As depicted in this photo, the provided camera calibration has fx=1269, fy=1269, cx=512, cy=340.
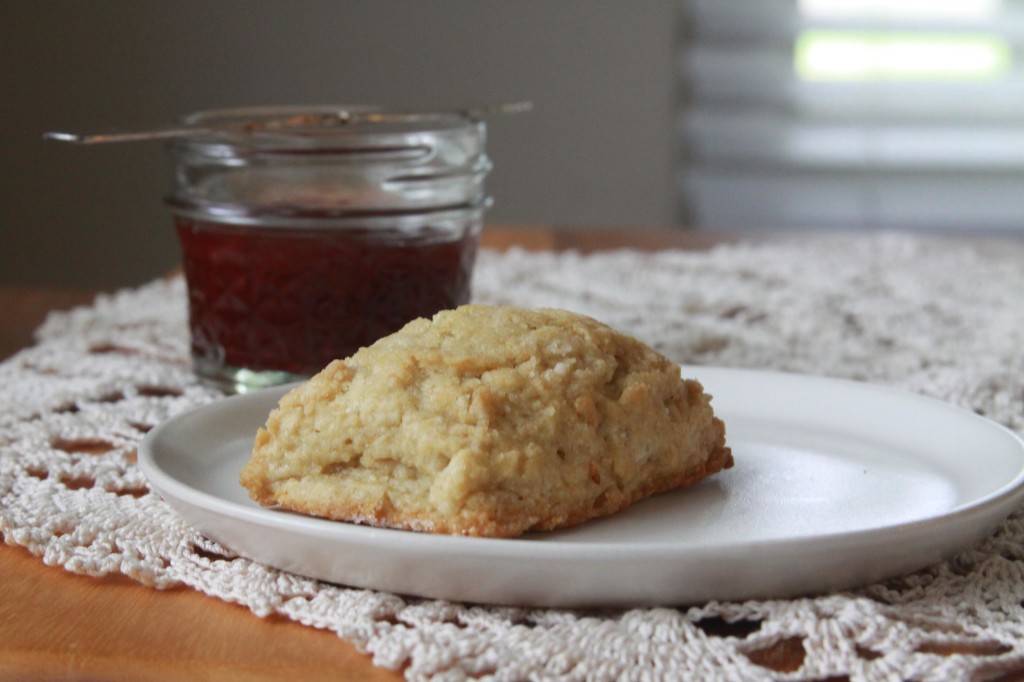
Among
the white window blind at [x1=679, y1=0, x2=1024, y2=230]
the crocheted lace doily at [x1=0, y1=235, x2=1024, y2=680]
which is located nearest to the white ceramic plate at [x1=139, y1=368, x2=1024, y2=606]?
the crocheted lace doily at [x1=0, y1=235, x2=1024, y2=680]

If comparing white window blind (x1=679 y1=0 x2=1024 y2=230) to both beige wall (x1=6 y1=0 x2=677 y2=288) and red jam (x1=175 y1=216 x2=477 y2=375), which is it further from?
red jam (x1=175 y1=216 x2=477 y2=375)

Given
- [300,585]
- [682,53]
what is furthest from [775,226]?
[300,585]

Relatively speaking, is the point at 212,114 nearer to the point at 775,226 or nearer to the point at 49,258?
the point at 49,258

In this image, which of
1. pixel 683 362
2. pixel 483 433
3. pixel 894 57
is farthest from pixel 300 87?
pixel 483 433

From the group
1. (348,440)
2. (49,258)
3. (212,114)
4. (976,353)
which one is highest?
(212,114)

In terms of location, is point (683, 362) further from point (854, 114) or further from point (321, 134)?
point (854, 114)

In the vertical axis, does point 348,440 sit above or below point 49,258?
above
